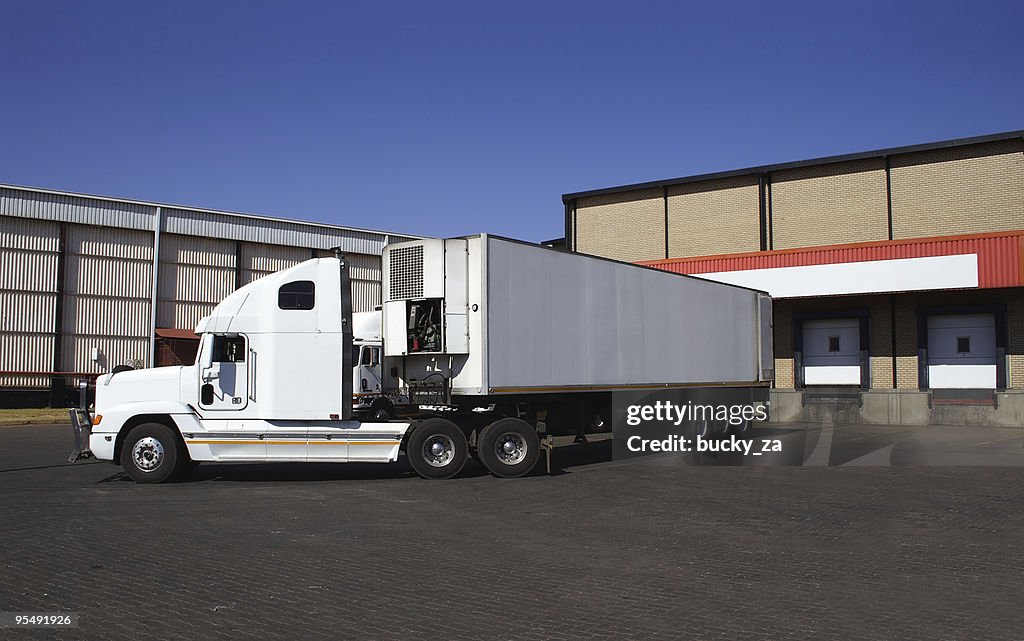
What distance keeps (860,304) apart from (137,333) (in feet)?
102

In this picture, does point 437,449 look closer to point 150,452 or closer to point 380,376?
point 380,376

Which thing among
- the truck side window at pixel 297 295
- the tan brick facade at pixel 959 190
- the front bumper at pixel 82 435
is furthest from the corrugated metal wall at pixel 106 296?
the tan brick facade at pixel 959 190

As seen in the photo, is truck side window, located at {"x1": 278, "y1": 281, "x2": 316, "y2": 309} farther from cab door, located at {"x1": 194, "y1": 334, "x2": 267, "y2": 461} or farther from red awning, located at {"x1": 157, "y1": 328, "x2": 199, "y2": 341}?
red awning, located at {"x1": 157, "y1": 328, "x2": 199, "y2": 341}

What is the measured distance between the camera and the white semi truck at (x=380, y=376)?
48.4 feet

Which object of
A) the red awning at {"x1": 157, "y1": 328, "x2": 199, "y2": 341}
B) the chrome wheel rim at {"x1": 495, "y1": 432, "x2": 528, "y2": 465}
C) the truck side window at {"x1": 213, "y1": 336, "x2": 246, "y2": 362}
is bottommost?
the chrome wheel rim at {"x1": 495, "y1": 432, "x2": 528, "y2": 465}

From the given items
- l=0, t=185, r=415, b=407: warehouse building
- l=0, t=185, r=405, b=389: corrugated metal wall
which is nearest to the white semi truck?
l=0, t=185, r=415, b=407: warehouse building

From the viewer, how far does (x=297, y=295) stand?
48.6 ft

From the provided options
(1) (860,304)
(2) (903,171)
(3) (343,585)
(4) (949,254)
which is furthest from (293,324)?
(2) (903,171)

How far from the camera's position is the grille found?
50.5 ft

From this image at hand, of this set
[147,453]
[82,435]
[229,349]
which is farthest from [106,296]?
[229,349]

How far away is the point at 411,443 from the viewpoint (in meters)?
15.1

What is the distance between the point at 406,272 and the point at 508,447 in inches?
138

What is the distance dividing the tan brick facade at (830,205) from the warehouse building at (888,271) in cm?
4

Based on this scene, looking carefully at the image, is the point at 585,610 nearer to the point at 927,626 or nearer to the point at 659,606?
the point at 659,606
